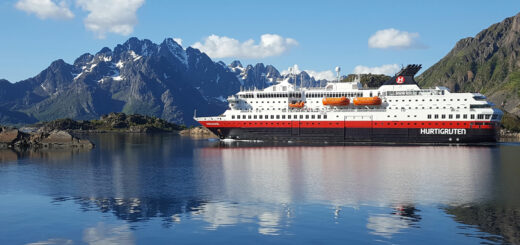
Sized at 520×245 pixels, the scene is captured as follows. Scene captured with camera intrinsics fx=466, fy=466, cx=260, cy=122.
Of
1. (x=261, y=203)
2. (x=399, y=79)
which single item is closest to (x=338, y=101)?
(x=399, y=79)

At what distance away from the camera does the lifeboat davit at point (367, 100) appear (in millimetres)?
75062

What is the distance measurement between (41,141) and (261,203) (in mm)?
55929

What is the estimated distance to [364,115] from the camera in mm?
74938

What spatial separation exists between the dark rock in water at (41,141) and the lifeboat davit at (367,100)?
140ft

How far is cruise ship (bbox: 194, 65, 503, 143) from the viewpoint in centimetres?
7038

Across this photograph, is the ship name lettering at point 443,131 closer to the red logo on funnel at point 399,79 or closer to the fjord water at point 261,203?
the red logo on funnel at point 399,79

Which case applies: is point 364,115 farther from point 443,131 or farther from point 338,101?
point 443,131

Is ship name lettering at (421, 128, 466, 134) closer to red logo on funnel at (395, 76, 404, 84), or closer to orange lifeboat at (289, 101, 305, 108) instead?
red logo on funnel at (395, 76, 404, 84)

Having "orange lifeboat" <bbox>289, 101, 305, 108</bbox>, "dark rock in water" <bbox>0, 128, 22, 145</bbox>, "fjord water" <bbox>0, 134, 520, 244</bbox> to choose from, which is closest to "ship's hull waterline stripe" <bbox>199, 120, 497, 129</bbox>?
"orange lifeboat" <bbox>289, 101, 305, 108</bbox>

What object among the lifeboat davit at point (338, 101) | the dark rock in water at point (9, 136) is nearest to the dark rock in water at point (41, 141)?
the dark rock in water at point (9, 136)

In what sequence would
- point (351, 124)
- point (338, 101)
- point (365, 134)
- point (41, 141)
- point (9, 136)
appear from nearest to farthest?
point (41, 141), point (9, 136), point (365, 134), point (351, 124), point (338, 101)

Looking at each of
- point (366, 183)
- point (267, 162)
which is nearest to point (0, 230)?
point (366, 183)

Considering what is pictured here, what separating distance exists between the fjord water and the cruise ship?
26010mm

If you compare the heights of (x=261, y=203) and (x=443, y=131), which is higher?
(x=443, y=131)
